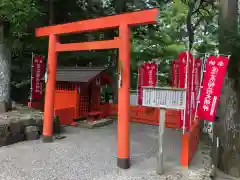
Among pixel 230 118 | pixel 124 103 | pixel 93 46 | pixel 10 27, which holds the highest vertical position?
pixel 10 27

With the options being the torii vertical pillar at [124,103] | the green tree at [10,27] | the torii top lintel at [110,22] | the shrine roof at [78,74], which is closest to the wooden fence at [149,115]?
the shrine roof at [78,74]

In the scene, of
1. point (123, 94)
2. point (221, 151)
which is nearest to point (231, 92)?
point (221, 151)

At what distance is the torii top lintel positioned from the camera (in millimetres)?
5500

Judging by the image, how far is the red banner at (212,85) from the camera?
19.8 ft

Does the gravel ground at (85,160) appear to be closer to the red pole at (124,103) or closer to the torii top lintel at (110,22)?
the red pole at (124,103)

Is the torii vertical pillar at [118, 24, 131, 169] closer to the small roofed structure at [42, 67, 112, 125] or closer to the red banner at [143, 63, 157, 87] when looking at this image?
the small roofed structure at [42, 67, 112, 125]

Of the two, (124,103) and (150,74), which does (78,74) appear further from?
(124,103)

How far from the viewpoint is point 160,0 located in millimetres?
12945

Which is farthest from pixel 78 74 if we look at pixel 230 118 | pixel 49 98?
pixel 230 118

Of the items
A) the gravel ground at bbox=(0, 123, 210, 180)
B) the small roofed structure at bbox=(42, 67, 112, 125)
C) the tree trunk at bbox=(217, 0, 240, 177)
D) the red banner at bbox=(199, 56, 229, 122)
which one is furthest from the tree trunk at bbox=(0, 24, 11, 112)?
the tree trunk at bbox=(217, 0, 240, 177)

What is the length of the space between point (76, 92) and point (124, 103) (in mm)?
5989

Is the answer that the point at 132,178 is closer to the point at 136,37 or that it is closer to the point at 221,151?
the point at 221,151

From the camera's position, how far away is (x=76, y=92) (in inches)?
451

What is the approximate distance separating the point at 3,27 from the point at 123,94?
6.42 m
